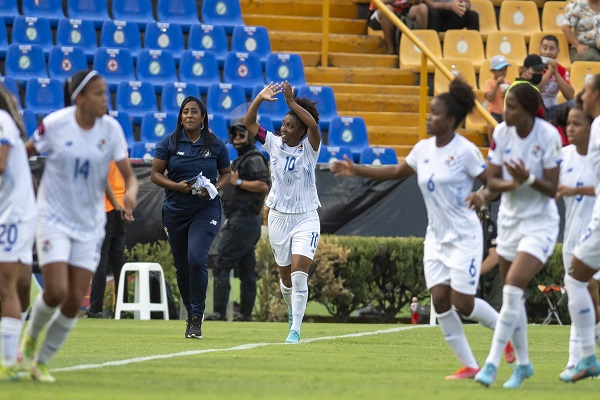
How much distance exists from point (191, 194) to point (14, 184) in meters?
5.00

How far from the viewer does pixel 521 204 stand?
27.1 feet

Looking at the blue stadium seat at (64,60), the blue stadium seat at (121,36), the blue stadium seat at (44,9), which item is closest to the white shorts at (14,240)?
the blue stadium seat at (64,60)

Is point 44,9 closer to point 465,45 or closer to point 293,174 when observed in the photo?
point 465,45

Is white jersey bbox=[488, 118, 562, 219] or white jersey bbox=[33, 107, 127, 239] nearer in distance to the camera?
white jersey bbox=[33, 107, 127, 239]

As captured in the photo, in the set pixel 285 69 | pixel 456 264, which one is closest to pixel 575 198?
pixel 456 264

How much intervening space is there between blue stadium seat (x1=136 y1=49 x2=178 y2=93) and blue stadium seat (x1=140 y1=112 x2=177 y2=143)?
137 cm

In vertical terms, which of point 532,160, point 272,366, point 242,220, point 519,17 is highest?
point 519,17

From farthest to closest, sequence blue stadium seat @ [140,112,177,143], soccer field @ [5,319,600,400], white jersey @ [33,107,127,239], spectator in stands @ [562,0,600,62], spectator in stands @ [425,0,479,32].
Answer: spectator in stands @ [425,0,479,32], spectator in stands @ [562,0,600,62], blue stadium seat @ [140,112,177,143], white jersey @ [33,107,127,239], soccer field @ [5,319,600,400]

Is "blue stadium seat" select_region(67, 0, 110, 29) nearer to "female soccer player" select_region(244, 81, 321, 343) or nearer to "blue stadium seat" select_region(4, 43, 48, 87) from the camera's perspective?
"blue stadium seat" select_region(4, 43, 48, 87)

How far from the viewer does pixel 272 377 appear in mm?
8500

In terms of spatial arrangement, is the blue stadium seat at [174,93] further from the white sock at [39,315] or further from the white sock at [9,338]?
the white sock at [9,338]

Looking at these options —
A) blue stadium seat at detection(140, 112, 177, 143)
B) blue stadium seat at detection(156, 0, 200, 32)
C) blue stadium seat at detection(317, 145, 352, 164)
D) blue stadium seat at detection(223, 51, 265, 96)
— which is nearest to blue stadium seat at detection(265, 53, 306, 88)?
blue stadium seat at detection(223, 51, 265, 96)

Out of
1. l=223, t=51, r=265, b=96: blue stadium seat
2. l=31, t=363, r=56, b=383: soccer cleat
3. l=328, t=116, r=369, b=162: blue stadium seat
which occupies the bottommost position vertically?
l=31, t=363, r=56, b=383: soccer cleat

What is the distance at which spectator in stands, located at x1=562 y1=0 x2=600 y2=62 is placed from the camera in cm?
2325
